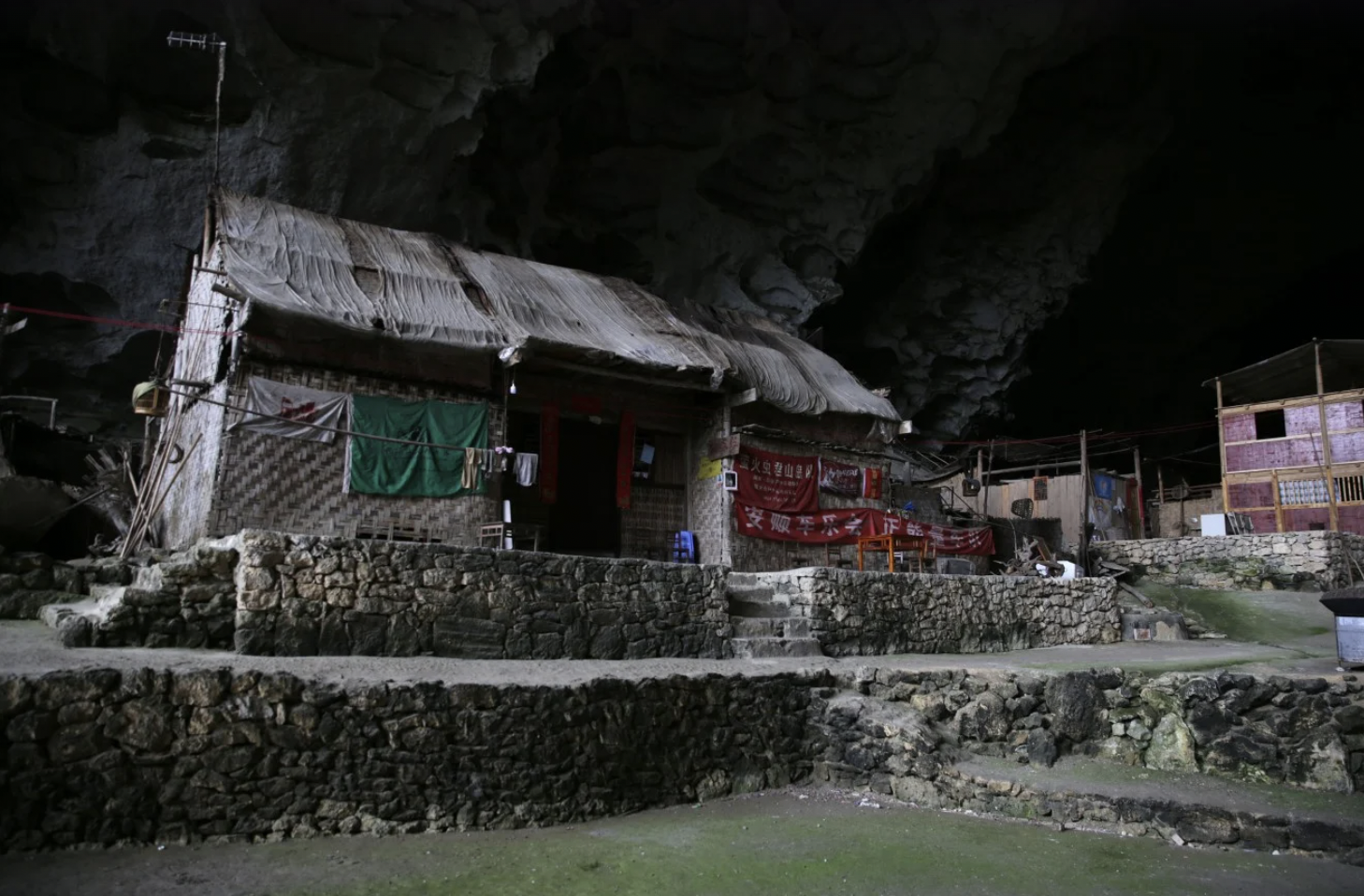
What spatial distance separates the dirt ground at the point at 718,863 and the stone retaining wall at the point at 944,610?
166 inches

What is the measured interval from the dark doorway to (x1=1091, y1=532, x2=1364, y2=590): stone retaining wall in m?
13.6

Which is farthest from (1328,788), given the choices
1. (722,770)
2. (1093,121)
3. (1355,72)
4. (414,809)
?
(1355,72)

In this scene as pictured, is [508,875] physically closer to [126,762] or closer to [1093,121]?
[126,762]

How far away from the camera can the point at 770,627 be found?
1290cm

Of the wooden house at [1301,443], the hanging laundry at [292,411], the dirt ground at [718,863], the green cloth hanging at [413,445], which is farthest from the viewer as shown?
the wooden house at [1301,443]

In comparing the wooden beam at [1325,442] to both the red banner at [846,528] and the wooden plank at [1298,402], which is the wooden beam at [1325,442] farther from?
the red banner at [846,528]

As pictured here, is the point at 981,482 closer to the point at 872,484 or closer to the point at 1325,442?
the point at 1325,442

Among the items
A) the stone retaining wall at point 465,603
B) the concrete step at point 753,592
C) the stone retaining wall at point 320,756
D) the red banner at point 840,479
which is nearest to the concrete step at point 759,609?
the concrete step at point 753,592

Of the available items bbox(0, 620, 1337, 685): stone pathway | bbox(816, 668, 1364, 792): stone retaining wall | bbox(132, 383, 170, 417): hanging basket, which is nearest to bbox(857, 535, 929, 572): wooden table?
bbox(0, 620, 1337, 685): stone pathway

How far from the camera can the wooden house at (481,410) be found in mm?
12891

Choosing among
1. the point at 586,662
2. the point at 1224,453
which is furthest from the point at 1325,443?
the point at 586,662

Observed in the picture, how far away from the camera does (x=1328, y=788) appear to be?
9.71 metres

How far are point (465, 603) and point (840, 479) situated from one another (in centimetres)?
1073

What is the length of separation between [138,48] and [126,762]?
1740 cm
